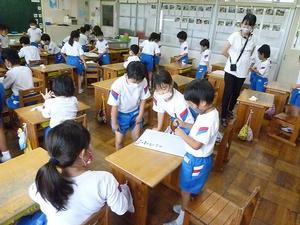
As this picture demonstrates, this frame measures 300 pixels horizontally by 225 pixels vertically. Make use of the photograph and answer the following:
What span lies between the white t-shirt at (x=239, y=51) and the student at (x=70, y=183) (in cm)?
281

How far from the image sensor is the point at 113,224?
1845 mm

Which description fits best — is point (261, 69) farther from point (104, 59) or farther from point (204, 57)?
point (104, 59)

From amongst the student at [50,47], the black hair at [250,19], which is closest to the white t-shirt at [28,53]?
the student at [50,47]

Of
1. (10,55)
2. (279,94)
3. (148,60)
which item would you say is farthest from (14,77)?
(279,94)

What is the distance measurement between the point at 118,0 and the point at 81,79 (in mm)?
4477

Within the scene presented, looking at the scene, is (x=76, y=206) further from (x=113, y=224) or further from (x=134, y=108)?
(x=134, y=108)

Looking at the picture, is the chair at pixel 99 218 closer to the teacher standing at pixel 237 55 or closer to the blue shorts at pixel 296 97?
the teacher standing at pixel 237 55

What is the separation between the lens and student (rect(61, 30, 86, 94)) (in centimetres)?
467

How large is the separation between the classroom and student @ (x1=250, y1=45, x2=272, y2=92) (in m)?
0.02

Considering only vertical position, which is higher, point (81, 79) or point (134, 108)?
point (134, 108)

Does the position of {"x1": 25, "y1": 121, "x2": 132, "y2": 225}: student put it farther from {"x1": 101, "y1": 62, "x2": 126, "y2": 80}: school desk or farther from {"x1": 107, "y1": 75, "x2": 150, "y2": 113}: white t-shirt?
{"x1": 101, "y1": 62, "x2": 126, "y2": 80}: school desk

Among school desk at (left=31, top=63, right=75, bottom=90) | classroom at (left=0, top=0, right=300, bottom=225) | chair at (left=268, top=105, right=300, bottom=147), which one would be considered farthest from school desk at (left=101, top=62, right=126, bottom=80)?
chair at (left=268, top=105, right=300, bottom=147)

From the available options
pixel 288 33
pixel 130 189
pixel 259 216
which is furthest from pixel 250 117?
pixel 288 33

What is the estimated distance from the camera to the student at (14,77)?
9.23 ft
